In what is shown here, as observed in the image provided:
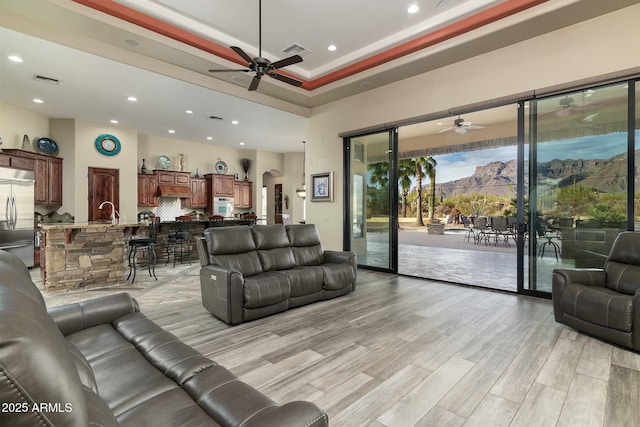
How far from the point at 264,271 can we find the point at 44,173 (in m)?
6.21

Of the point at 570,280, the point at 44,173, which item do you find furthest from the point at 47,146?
the point at 570,280

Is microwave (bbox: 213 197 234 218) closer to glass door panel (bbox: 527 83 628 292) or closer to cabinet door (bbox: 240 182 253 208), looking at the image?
cabinet door (bbox: 240 182 253 208)

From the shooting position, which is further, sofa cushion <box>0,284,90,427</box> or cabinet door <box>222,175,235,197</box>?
cabinet door <box>222,175,235,197</box>

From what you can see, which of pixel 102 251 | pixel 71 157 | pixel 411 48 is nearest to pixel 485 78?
pixel 411 48

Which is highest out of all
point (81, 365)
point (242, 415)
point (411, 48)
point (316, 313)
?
point (411, 48)

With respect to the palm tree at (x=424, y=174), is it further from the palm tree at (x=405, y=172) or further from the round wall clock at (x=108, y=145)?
the round wall clock at (x=108, y=145)

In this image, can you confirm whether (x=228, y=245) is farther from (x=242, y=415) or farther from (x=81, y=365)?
(x=242, y=415)

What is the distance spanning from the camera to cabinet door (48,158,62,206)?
6840 mm

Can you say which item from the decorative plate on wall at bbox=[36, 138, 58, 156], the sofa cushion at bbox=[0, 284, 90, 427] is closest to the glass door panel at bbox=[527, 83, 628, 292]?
the sofa cushion at bbox=[0, 284, 90, 427]

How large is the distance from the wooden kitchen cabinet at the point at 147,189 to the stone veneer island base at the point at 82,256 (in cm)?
387

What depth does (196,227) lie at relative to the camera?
24.3 feet

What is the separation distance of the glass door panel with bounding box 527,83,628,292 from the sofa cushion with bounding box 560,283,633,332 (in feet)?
3.57

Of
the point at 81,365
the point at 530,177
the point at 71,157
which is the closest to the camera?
the point at 81,365

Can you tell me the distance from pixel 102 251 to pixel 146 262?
176 centimetres
